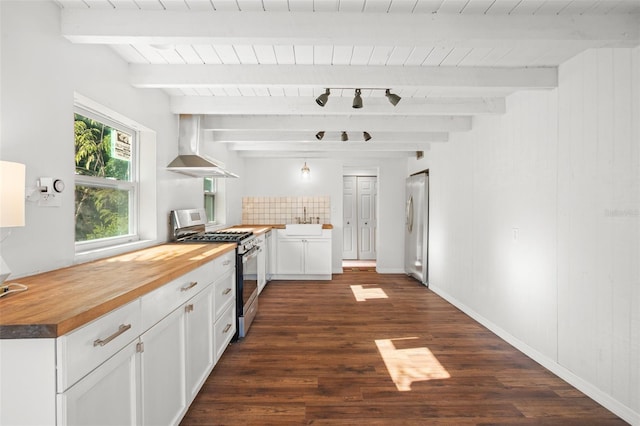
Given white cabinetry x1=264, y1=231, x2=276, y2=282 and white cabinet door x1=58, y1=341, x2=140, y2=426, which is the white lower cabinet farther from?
white cabinetry x1=264, y1=231, x2=276, y2=282

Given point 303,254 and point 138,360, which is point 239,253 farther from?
point 303,254

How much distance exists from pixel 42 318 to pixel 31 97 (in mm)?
1283

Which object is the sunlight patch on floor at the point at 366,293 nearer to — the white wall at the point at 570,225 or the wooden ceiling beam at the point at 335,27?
the white wall at the point at 570,225

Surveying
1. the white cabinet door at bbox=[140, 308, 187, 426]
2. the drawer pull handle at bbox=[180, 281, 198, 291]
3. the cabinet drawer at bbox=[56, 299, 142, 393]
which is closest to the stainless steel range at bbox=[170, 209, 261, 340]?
the drawer pull handle at bbox=[180, 281, 198, 291]

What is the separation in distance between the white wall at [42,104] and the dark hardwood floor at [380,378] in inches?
49.7

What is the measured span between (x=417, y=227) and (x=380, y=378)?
12.0ft

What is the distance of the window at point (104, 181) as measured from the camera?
2277 mm

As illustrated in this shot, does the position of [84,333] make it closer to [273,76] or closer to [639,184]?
[273,76]

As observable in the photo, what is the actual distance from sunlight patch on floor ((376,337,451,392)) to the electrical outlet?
2.42 metres

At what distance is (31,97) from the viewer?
5.57 feet

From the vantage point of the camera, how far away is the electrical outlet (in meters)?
1.76

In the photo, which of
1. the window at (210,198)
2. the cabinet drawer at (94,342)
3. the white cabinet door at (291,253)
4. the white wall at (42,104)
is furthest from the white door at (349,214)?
the cabinet drawer at (94,342)

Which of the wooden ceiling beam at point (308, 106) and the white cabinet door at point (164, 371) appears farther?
the wooden ceiling beam at point (308, 106)

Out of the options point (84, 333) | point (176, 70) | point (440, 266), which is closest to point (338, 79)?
point (176, 70)
